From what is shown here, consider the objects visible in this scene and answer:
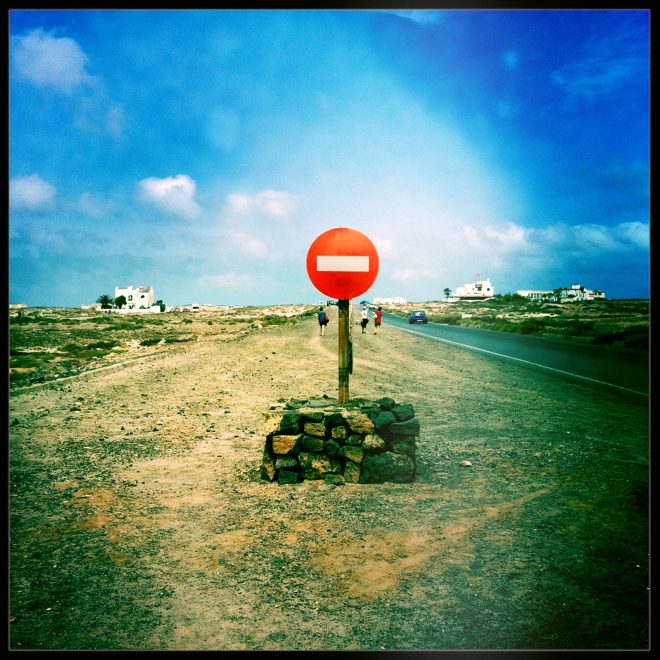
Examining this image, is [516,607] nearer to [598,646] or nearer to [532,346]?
[598,646]

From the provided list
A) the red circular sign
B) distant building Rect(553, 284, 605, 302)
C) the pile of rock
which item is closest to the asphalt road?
the pile of rock

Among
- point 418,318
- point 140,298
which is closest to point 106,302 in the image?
point 140,298

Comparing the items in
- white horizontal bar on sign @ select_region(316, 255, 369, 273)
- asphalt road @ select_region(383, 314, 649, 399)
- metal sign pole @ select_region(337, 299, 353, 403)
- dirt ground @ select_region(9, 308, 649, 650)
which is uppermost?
white horizontal bar on sign @ select_region(316, 255, 369, 273)

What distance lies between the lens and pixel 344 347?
5527 mm

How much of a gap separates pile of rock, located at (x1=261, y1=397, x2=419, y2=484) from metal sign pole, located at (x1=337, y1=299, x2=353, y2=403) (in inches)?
16.2

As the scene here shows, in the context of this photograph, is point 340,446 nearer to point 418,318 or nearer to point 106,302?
point 418,318

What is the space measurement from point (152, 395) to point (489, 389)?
26.2ft

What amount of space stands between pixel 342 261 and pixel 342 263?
20mm

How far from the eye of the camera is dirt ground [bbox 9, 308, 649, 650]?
9.77 ft

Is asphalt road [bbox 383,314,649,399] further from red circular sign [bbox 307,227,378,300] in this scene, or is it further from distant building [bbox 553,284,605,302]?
distant building [bbox 553,284,605,302]

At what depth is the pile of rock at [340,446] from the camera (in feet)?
17.0

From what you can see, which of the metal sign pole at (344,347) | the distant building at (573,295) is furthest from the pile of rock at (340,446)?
the distant building at (573,295)

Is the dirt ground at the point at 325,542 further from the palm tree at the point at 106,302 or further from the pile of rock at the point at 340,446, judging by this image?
the palm tree at the point at 106,302
